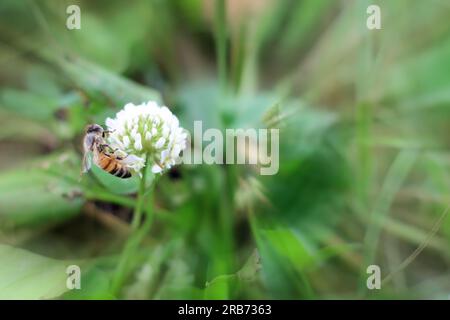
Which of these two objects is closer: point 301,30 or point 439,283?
point 439,283

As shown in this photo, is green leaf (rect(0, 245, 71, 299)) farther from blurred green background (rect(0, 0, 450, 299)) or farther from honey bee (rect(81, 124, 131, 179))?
honey bee (rect(81, 124, 131, 179))

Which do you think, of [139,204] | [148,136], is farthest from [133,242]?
[148,136]

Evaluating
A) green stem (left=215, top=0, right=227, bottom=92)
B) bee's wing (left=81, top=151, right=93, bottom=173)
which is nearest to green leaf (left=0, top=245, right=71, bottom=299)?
bee's wing (left=81, top=151, right=93, bottom=173)

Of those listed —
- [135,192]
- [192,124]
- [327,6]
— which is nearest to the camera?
[135,192]

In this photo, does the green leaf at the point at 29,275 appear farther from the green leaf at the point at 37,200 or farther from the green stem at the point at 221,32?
the green stem at the point at 221,32

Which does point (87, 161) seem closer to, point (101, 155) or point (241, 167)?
point (101, 155)

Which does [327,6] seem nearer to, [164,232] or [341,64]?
[341,64]

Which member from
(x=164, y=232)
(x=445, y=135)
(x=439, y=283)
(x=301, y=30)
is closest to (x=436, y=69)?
(x=445, y=135)

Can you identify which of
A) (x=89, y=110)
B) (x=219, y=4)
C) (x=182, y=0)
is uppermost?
(x=182, y=0)
